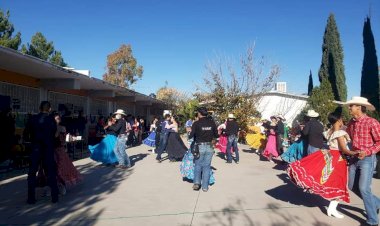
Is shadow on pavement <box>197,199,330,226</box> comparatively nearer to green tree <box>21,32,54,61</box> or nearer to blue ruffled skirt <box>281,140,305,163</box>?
blue ruffled skirt <box>281,140,305,163</box>

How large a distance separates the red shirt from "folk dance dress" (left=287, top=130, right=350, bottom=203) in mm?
277

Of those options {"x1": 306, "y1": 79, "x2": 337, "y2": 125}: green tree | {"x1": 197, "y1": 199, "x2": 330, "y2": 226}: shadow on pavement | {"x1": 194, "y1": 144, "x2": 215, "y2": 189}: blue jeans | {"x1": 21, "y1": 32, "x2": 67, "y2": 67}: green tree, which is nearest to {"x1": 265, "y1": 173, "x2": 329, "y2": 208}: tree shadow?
{"x1": 197, "y1": 199, "x2": 330, "y2": 226}: shadow on pavement

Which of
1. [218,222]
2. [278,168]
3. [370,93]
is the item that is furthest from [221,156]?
[370,93]

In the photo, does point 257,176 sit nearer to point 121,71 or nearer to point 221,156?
point 221,156

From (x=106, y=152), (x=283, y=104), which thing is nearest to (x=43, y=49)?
(x=283, y=104)

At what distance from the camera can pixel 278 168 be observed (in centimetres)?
1095

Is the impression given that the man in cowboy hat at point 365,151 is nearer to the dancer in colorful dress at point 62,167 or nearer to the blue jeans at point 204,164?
the blue jeans at point 204,164

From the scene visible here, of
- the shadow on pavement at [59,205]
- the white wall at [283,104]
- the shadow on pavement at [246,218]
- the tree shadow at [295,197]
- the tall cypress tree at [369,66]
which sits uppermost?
the tall cypress tree at [369,66]

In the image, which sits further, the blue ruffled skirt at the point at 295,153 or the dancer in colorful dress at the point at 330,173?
the blue ruffled skirt at the point at 295,153

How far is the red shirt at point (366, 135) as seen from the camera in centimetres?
515

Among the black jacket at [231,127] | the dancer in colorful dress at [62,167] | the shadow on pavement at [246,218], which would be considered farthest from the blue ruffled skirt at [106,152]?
the shadow on pavement at [246,218]

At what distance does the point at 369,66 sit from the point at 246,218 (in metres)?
20.7

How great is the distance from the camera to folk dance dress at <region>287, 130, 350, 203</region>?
5.57m

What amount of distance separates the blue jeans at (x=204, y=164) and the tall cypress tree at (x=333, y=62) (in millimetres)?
22167
